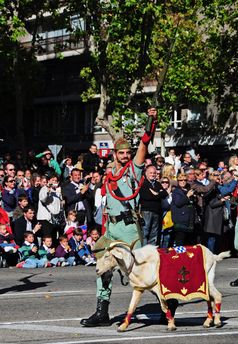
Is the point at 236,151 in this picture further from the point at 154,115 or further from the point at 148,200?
the point at 154,115

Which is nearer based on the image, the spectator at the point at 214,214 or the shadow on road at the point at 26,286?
the shadow on road at the point at 26,286

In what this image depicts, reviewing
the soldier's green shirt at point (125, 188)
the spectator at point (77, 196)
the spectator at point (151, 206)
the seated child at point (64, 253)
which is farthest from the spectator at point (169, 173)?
the soldier's green shirt at point (125, 188)

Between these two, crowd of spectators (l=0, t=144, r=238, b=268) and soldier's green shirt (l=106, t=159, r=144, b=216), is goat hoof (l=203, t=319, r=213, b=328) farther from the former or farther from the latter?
crowd of spectators (l=0, t=144, r=238, b=268)

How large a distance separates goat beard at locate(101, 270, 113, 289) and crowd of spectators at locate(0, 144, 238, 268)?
27.7 feet

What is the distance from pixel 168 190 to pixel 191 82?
27051mm

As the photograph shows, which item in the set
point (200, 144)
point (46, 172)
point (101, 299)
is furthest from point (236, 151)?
point (101, 299)

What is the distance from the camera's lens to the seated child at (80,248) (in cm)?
A: 2108

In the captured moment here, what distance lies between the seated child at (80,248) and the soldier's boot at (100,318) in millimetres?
9327

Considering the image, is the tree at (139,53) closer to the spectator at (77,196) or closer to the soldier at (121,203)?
the spectator at (77,196)

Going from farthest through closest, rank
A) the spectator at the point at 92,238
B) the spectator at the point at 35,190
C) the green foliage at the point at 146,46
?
the green foliage at the point at 146,46, the spectator at the point at 35,190, the spectator at the point at 92,238

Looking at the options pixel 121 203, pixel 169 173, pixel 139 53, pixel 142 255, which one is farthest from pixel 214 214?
pixel 139 53

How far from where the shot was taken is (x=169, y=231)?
72.2ft

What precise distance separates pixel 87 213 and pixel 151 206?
118 inches

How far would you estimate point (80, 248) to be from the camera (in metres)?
21.3
